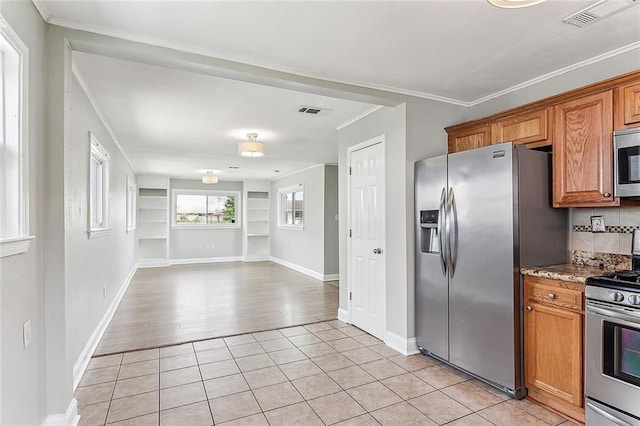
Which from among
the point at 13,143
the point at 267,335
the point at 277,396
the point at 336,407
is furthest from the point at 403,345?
the point at 13,143

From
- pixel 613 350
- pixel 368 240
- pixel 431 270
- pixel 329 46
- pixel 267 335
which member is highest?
A: pixel 329 46

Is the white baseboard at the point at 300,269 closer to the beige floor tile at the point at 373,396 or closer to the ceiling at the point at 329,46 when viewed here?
the ceiling at the point at 329,46

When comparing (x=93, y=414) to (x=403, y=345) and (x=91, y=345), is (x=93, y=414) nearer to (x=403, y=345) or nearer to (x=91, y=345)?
(x=91, y=345)

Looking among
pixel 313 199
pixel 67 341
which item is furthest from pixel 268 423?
pixel 313 199

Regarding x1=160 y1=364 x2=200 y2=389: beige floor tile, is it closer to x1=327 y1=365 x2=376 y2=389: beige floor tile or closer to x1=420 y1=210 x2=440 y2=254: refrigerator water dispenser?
x1=327 y1=365 x2=376 y2=389: beige floor tile

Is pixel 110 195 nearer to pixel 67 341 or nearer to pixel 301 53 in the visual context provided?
pixel 67 341

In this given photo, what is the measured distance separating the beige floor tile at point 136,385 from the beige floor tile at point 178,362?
0.57ft

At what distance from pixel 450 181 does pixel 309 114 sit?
1830mm

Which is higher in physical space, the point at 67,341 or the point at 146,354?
the point at 67,341

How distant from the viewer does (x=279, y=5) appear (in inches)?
75.0

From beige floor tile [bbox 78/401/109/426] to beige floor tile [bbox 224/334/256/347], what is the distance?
4.25ft

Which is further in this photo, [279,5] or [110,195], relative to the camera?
[110,195]

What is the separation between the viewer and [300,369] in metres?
2.94

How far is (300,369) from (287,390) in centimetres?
37
